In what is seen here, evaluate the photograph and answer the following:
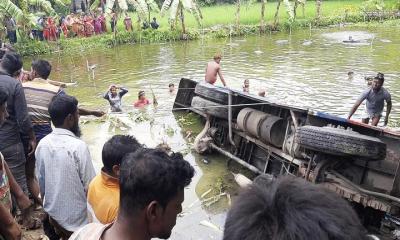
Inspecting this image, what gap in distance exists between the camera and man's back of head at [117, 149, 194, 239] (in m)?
2.09

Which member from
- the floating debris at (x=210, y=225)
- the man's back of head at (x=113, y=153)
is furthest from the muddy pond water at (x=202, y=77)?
the man's back of head at (x=113, y=153)

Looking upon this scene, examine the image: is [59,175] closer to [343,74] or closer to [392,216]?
[392,216]

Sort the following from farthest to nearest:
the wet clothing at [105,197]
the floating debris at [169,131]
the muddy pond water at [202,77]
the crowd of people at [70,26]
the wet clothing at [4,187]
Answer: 1. the crowd of people at [70,26]
2. the floating debris at [169,131]
3. the muddy pond water at [202,77]
4. the wet clothing at [4,187]
5. the wet clothing at [105,197]

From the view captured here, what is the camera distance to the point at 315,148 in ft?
19.9

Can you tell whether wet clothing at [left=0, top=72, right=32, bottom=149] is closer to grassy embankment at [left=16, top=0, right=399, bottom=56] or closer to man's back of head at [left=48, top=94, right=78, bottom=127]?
man's back of head at [left=48, top=94, right=78, bottom=127]

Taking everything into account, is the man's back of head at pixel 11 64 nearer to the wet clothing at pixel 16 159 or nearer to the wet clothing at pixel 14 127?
the wet clothing at pixel 14 127

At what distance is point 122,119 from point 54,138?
8258 mm

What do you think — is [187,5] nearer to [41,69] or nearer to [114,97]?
[114,97]

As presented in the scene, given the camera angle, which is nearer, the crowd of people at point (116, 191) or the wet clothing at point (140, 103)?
the crowd of people at point (116, 191)

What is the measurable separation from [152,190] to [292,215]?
3.26 ft

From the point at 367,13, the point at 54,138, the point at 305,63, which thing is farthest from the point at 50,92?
the point at 367,13

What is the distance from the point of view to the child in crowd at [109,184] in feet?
10.5

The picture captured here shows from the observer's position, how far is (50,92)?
204 inches

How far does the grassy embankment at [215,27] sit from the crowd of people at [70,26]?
2.93ft
